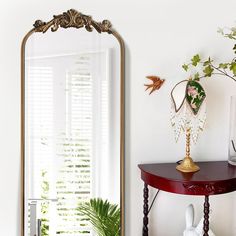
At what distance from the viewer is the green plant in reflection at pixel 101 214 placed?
2012 millimetres

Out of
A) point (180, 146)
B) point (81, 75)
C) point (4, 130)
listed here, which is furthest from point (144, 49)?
point (4, 130)

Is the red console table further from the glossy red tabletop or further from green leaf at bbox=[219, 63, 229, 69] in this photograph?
green leaf at bbox=[219, 63, 229, 69]

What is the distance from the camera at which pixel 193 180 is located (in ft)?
5.79

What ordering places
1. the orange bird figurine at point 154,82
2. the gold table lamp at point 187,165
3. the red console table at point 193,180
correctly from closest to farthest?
the red console table at point 193,180
the gold table lamp at point 187,165
the orange bird figurine at point 154,82

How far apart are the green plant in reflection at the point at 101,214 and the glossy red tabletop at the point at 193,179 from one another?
248 millimetres

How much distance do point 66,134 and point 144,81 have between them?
50 centimetres

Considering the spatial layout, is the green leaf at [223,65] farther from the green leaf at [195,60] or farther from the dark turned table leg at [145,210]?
the dark turned table leg at [145,210]

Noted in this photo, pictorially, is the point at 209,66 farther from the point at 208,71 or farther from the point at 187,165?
the point at 187,165

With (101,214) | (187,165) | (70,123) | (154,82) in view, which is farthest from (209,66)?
(101,214)

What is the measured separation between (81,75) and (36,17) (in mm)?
376

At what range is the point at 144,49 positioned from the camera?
2.07m

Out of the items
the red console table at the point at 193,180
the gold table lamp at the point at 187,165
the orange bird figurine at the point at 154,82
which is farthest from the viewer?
the orange bird figurine at the point at 154,82

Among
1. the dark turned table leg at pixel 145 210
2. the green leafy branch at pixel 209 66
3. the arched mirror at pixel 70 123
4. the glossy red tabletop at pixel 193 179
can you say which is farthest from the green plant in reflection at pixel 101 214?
the green leafy branch at pixel 209 66

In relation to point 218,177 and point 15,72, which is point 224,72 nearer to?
point 218,177
